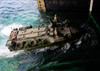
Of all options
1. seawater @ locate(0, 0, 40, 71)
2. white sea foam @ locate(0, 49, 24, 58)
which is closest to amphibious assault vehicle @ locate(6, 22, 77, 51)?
white sea foam @ locate(0, 49, 24, 58)

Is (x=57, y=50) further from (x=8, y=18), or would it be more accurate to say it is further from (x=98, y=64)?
(x=8, y=18)

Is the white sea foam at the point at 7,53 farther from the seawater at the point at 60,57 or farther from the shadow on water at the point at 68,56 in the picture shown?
the shadow on water at the point at 68,56

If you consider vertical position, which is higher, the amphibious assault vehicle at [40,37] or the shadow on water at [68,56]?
the amphibious assault vehicle at [40,37]

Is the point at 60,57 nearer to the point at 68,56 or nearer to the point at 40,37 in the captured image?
the point at 68,56

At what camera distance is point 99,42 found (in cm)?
1505

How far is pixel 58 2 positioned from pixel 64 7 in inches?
63.4

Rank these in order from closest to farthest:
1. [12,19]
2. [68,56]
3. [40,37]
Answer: [68,56]
[40,37]
[12,19]

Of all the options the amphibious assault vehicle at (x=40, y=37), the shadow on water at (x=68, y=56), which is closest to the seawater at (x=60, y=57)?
the shadow on water at (x=68, y=56)

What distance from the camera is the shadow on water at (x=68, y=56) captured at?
1287 centimetres

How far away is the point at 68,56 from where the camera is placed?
13.9m

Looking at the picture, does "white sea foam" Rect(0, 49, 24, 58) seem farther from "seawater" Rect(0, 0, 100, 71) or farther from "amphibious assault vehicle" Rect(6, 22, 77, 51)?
"amphibious assault vehicle" Rect(6, 22, 77, 51)

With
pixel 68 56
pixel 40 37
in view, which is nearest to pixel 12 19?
pixel 40 37

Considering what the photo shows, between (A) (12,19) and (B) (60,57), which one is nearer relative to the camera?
(B) (60,57)

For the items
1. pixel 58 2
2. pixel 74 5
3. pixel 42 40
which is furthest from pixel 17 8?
pixel 42 40
